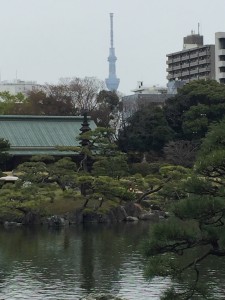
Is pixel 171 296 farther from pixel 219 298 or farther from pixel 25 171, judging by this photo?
pixel 25 171

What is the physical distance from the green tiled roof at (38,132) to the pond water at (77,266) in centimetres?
1341

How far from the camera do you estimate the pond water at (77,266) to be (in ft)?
55.9

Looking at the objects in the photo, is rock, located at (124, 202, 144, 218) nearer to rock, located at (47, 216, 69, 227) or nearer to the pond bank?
the pond bank

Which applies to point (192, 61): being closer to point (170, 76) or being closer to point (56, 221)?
point (170, 76)

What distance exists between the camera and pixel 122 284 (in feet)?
58.1

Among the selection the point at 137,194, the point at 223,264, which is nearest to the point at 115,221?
the point at 137,194

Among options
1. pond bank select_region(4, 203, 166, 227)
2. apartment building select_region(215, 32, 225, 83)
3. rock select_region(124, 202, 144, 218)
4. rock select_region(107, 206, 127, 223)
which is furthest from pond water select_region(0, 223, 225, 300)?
apartment building select_region(215, 32, 225, 83)

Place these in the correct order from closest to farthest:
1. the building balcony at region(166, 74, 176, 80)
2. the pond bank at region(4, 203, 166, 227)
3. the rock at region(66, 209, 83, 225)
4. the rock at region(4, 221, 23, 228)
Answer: the rock at region(4, 221, 23, 228)
the pond bank at region(4, 203, 166, 227)
the rock at region(66, 209, 83, 225)
the building balcony at region(166, 74, 176, 80)

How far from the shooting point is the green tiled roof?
1649 inches

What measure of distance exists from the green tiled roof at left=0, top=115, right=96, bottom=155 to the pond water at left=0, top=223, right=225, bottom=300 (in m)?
13.4

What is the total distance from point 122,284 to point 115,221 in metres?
14.0

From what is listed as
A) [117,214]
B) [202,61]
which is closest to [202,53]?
[202,61]

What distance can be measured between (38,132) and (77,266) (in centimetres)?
2385

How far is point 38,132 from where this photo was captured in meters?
43.8
